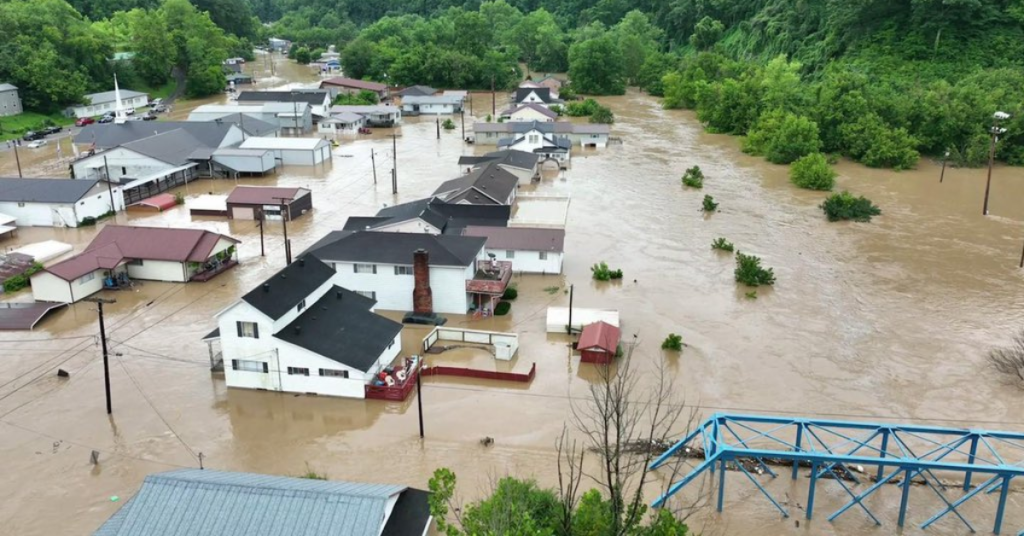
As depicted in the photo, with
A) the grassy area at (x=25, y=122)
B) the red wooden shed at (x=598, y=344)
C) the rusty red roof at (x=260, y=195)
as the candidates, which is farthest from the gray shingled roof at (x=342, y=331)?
the grassy area at (x=25, y=122)

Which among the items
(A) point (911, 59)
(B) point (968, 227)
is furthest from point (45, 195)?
(A) point (911, 59)

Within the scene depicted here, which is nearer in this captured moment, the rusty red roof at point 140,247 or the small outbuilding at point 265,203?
the rusty red roof at point 140,247

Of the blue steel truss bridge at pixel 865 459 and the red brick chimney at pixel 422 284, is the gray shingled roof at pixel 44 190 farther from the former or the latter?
the blue steel truss bridge at pixel 865 459

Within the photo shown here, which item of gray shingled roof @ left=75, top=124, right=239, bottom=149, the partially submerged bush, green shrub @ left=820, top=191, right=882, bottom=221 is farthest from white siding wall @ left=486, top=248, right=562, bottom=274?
gray shingled roof @ left=75, top=124, right=239, bottom=149

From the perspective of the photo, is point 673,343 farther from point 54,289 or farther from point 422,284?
point 54,289

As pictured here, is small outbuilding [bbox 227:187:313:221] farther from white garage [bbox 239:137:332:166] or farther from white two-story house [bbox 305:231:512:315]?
white two-story house [bbox 305:231:512:315]

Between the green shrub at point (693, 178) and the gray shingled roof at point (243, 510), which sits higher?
the green shrub at point (693, 178)

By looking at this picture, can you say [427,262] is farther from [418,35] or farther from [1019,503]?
[418,35]

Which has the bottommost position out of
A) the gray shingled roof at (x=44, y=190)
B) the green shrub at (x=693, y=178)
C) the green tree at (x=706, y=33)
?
the green shrub at (x=693, y=178)
